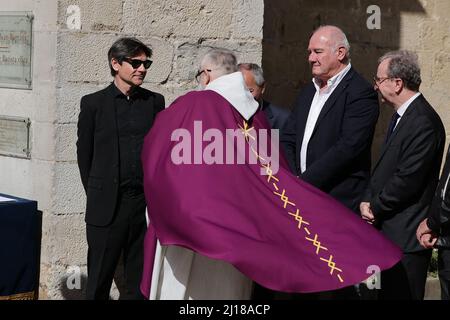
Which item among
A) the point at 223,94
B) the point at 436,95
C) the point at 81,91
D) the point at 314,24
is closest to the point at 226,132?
the point at 223,94

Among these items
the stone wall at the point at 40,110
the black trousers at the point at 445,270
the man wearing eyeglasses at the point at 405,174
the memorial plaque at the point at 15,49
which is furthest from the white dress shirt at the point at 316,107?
the memorial plaque at the point at 15,49

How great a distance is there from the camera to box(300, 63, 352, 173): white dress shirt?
6.26m

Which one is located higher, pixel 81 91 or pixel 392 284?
pixel 81 91

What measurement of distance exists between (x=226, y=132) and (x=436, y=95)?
4443mm

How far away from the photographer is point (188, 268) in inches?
209

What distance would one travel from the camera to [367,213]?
235 inches

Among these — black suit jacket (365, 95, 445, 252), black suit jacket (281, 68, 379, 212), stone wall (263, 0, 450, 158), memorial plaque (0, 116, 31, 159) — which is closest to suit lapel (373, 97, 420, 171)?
black suit jacket (365, 95, 445, 252)

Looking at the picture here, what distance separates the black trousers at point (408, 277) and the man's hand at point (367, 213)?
290 mm

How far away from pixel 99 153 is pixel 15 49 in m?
1.22

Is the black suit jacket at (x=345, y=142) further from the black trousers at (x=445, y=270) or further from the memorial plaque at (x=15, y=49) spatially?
the memorial plaque at (x=15, y=49)

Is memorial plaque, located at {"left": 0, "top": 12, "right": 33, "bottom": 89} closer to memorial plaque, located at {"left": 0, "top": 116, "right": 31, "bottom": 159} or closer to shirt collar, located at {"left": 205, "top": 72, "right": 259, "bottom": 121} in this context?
memorial plaque, located at {"left": 0, "top": 116, "right": 31, "bottom": 159}

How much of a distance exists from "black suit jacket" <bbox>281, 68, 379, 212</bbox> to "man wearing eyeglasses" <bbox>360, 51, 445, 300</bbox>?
0.55ft

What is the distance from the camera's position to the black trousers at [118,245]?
611cm

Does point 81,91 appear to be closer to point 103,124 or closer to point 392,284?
point 103,124
